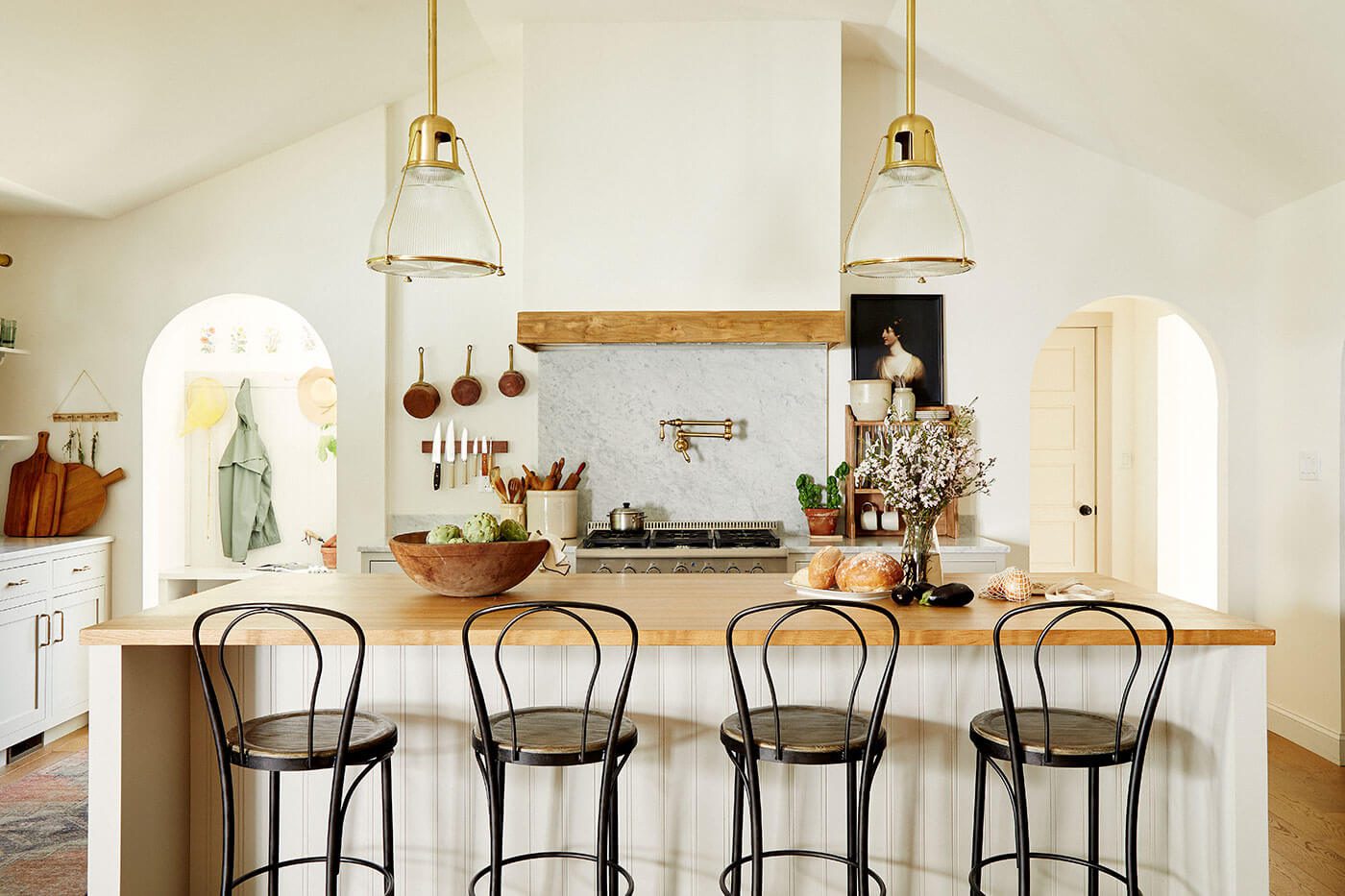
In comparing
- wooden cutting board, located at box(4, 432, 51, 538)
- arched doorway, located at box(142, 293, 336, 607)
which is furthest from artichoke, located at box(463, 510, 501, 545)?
arched doorway, located at box(142, 293, 336, 607)

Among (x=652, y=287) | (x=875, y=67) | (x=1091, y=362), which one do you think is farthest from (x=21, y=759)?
(x=1091, y=362)

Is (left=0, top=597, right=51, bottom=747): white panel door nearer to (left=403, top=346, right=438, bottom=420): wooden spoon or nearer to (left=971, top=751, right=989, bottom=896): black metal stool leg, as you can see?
(left=403, top=346, right=438, bottom=420): wooden spoon

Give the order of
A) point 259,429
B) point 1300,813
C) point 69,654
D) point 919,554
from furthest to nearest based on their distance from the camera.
A: 1. point 259,429
2. point 69,654
3. point 1300,813
4. point 919,554

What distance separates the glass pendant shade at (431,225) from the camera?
105 inches

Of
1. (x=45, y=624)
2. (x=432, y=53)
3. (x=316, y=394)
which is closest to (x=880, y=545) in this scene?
(x=432, y=53)

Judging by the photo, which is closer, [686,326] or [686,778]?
[686,778]

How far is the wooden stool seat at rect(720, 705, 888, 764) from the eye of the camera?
2.31 m

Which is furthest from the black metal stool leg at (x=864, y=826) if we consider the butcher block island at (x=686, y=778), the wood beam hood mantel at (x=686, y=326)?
the wood beam hood mantel at (x=686, y=326)

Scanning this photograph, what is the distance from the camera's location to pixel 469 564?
275cm

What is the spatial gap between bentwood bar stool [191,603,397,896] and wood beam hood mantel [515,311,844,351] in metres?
2.36

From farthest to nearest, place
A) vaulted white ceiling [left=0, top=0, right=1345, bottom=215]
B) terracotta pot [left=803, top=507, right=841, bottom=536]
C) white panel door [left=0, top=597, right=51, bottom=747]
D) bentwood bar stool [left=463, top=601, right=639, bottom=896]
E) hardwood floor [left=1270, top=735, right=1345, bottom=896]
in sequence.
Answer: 1. terracotta pot [left=803, top=507, right=841, bottom=536]
2. white panel door [left=0, top=597, right=51, bottom=747]
3. vaulted white ceiling [left=0, top=0, right=1345, bottom=215]
4. hardwood floor [left=1270, top=735, right=1345, bottom=896]
5. bentwood bar stool [left=463, top=601, right=639, bottom=896]

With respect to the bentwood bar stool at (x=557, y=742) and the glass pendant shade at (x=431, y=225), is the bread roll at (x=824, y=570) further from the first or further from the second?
the glass pendant shade at (x=431, y=225)

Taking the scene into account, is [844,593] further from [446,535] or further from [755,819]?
[446,535]

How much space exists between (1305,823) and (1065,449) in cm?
314
